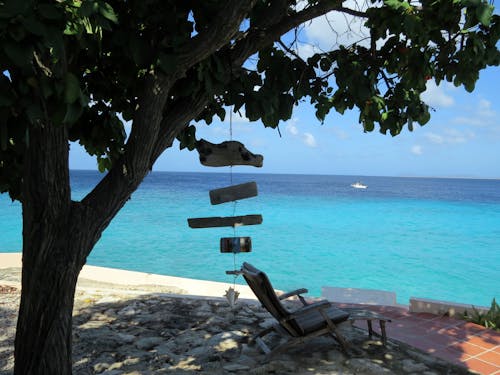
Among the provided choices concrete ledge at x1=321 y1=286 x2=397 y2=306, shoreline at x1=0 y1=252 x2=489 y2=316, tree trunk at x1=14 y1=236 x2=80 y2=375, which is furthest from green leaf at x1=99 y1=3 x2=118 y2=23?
concrete ledge at x1=321 y1=286 x2=397 y2=306

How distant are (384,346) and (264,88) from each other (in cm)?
272

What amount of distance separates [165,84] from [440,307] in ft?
14.2

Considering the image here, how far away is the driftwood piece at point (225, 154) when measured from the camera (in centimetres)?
382

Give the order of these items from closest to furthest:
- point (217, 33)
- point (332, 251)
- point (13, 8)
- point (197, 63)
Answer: point (13, 8), point (217, 33), point (197, 63), point (332, 251)

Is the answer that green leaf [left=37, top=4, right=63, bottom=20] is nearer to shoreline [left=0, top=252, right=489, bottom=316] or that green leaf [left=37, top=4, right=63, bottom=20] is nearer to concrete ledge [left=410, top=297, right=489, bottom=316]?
shoreline [left=0, top=252, right=489, bottom=316]

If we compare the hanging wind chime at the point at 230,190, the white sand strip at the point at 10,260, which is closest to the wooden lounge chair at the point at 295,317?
the hanging wind chime at the point at 230,190

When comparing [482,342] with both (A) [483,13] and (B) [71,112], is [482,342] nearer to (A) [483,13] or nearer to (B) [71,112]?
(A) [483,13]

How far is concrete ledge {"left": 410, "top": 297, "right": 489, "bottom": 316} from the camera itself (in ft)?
16.7

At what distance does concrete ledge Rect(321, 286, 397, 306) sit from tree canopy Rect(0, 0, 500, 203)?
3.25m

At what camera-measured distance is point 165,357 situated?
3.87 meters

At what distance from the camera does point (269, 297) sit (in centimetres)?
378

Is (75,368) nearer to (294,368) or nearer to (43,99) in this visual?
(294,368)

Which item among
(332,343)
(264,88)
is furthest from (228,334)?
(264,88)

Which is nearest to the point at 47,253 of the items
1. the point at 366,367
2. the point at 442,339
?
the point at 366,367
